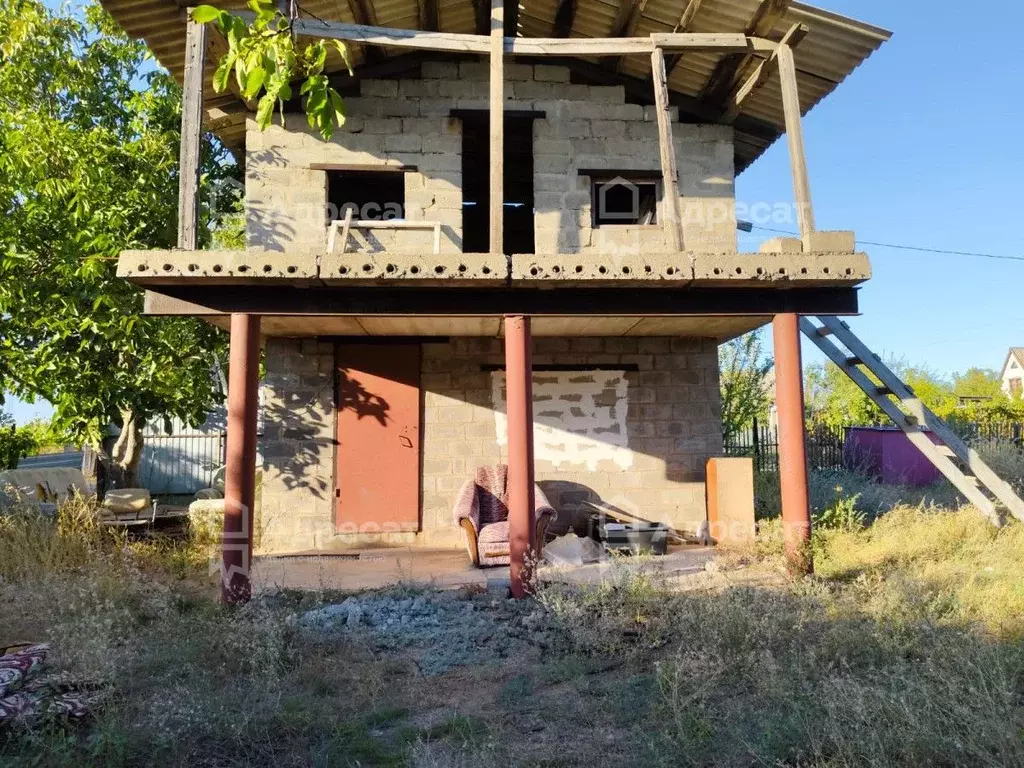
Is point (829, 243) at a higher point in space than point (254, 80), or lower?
higher

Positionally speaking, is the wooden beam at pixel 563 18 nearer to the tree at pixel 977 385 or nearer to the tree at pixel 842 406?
the tree at pixel 842 406

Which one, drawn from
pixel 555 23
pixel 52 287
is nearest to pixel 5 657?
pixel 52 287

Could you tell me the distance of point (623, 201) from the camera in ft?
32.3

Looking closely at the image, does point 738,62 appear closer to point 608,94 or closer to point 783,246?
point 608,94

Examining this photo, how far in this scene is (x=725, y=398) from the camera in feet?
52.3

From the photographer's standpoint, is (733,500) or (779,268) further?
(733,500)

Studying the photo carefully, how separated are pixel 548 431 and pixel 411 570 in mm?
2504

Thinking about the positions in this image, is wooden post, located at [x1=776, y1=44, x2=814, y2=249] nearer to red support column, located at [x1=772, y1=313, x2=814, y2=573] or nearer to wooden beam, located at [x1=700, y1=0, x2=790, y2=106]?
wooden beam, located at [x1=700, y1=0, x2=790, y2=106]

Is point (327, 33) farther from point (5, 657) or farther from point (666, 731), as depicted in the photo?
point (666, 731)

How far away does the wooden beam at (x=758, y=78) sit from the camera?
7.13m

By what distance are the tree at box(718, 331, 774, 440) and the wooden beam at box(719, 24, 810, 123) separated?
776 cm

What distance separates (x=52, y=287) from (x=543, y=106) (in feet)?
21.0

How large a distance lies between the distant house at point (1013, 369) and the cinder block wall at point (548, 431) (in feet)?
157

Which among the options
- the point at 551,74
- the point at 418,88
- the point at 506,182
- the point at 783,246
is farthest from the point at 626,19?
the point at 783,246
